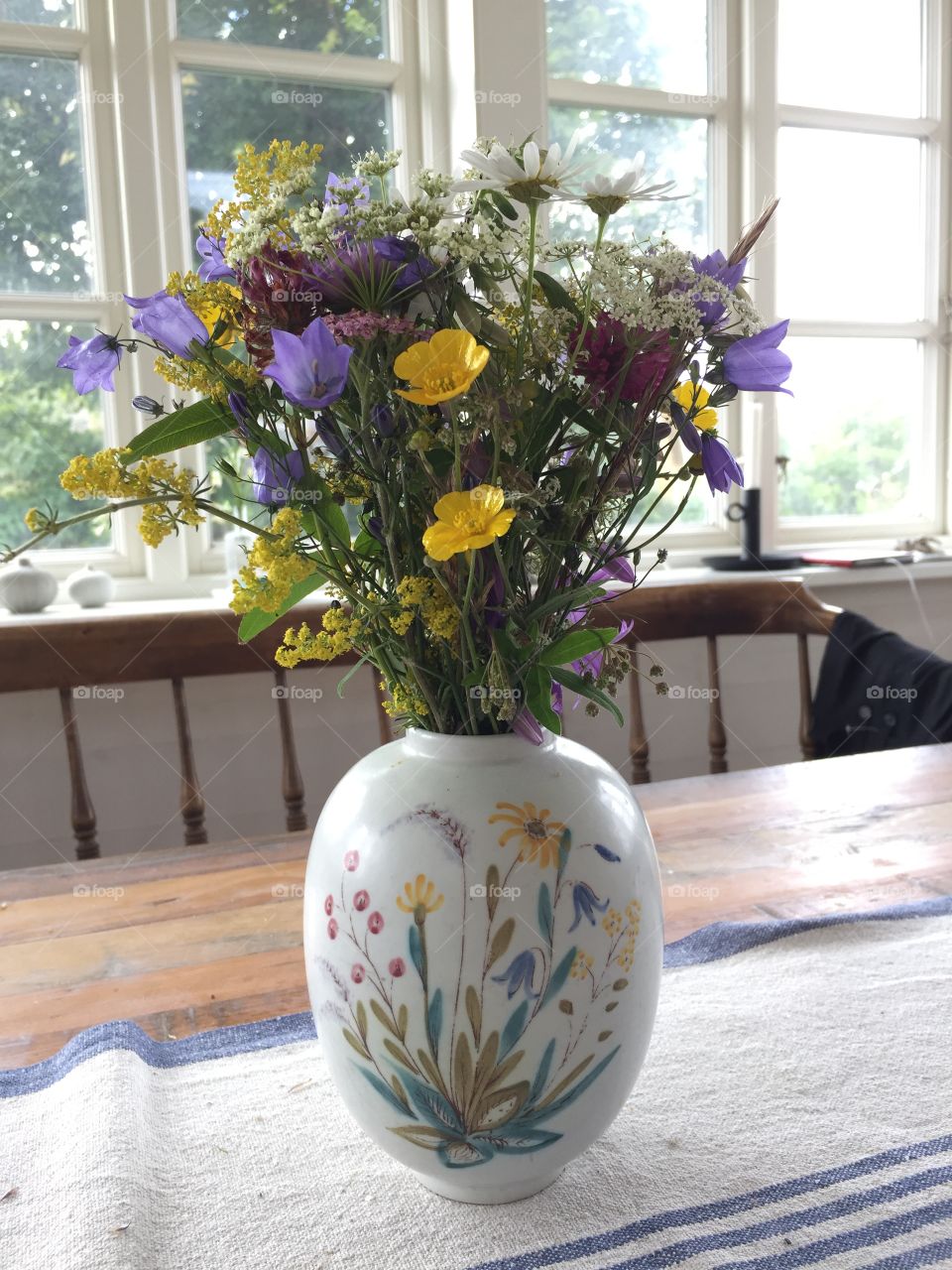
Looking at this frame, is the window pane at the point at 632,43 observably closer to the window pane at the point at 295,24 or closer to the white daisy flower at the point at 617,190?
the window pane at the point at 295,24

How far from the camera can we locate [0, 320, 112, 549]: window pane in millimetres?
1995

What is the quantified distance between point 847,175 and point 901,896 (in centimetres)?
234

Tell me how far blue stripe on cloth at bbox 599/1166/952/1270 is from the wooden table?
302 mm

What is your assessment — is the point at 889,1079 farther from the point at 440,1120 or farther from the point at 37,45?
the point at 37,45

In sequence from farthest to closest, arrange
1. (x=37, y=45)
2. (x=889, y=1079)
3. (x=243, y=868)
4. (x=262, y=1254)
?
(x=37, y=45)
(x=243, y=868)
(x=889, y=1079)
(x=262, y=1254)

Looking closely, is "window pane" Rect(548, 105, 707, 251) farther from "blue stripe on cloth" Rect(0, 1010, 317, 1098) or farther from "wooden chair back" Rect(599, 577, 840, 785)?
"blue stripe on cloth" Rect(0, 1010, 317, 1098)

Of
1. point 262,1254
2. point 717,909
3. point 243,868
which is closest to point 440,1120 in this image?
point 262,1254

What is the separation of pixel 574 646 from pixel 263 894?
538mm

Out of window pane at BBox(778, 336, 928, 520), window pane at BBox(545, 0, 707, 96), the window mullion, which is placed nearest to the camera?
window pane at BBox(545, 0, 707, 96)

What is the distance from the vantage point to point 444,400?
42 centimetres

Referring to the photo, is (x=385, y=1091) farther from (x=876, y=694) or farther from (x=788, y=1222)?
(x=876, y=694)

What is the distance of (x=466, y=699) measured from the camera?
0.52m

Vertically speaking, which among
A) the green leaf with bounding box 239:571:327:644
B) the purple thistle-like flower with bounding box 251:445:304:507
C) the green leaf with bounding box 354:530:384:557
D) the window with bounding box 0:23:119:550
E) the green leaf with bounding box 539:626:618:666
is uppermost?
the window with bounding box 0:23:119:550

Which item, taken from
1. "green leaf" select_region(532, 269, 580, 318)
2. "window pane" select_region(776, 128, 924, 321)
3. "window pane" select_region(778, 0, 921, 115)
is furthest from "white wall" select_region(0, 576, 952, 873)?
"window pane" select_region(778, 0, 921, 115)
